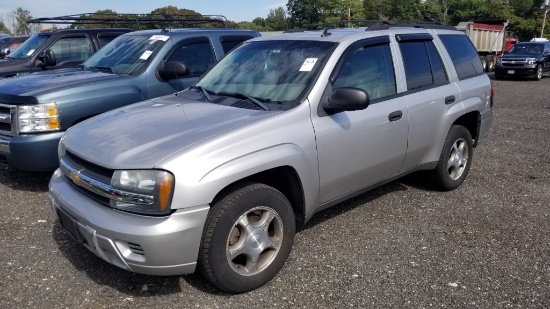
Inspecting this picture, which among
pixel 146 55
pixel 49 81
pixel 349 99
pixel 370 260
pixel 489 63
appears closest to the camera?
pixel 349 99

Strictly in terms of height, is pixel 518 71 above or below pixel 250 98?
below

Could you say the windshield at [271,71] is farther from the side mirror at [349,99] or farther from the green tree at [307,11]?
Result: the green tree at [307,11]

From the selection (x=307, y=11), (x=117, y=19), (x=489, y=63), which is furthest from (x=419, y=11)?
(x=117, y=19)

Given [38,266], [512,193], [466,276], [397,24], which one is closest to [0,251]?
[38,266]

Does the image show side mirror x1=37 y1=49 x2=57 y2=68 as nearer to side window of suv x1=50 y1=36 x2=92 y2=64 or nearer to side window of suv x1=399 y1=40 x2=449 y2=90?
side window of suv x1=50 y1=36 x2=92 y2=64

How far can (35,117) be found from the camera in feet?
15.8

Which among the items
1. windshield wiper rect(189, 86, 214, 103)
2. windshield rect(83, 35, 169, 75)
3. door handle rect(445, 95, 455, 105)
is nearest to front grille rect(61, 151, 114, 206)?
windshield wiper rect(189, 86, 214, 103)

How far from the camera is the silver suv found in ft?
9.16

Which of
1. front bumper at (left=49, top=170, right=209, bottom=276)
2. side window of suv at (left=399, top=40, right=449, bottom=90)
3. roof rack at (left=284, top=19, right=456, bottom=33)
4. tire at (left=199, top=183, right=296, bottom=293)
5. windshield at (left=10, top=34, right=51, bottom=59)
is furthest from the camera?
windshield at (left=10, top=34, right=51, bottom=59)

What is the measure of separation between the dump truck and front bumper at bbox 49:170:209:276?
21652 millimetres

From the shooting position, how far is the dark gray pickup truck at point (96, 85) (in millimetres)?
4820

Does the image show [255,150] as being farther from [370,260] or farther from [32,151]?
[32,151]

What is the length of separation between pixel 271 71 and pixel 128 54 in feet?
10.2

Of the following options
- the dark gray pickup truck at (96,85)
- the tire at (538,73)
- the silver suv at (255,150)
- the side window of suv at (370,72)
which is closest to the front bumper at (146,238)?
the silver suv at (255,150)
